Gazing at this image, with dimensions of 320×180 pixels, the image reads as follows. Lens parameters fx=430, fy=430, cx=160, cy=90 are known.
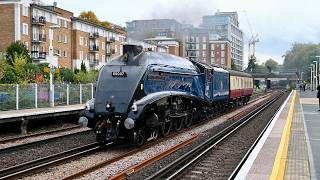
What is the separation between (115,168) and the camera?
34.5ft

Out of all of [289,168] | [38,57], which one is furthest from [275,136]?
[38,57]

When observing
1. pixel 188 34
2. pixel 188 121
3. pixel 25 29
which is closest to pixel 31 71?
pixel 25 29

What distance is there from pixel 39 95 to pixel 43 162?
12.0m

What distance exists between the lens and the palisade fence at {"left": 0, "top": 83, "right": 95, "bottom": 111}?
20181mm

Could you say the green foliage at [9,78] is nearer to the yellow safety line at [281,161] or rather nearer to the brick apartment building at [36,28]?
the brick apartment building at [36,28]

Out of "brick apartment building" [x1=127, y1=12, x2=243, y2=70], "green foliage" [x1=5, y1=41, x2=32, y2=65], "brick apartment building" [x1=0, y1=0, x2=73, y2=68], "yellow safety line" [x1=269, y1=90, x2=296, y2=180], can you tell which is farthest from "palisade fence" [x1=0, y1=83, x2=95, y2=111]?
"green foliage" [x1=5, y1=41, x2=32, y2=65]

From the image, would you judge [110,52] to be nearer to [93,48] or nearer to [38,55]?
[93,48]

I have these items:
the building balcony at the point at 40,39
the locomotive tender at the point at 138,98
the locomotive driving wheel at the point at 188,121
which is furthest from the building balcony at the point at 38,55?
the locomotive tender at the point at 138,98

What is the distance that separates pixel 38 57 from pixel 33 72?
19.3 metres

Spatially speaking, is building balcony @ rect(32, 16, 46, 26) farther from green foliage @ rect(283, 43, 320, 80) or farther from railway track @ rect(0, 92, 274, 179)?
green foliage @ rect(283, 43, 320, 80)

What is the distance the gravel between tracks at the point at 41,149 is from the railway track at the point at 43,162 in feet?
1.98

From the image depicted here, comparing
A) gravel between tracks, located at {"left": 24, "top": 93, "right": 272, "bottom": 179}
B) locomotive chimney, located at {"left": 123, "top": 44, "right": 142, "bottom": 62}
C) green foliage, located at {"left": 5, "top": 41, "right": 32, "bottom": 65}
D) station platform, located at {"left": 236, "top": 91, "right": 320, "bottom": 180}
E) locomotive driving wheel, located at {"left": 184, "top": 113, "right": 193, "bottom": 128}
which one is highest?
green foliage, located at {"left": 5, "top": 41, "right": 32, "bottom": 65}

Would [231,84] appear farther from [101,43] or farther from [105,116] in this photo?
[101,43]

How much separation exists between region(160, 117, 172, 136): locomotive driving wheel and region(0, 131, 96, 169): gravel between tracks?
8.21 feet
